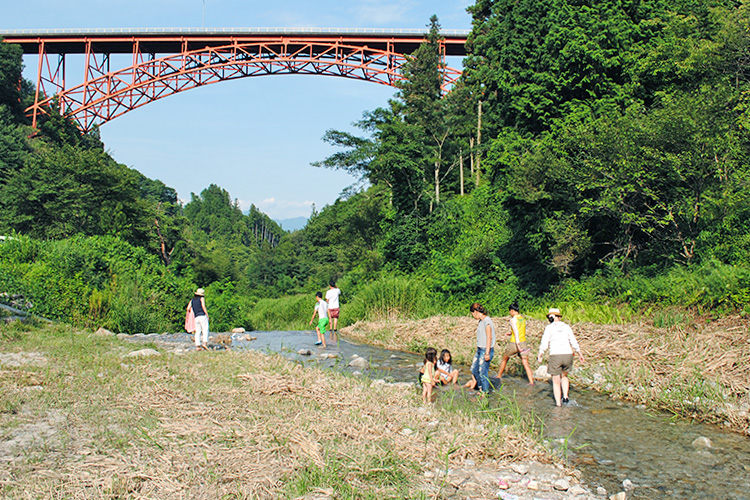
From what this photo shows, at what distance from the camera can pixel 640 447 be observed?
6.39 metres

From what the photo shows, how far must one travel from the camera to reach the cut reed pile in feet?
14.4

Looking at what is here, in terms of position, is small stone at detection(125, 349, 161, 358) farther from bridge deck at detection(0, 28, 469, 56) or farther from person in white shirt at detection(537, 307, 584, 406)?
bridge deck at detection(0, 28, 469, 56)

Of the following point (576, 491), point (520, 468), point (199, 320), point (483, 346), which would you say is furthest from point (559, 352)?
point (199, 320)

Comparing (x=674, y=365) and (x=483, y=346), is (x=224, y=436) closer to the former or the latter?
(x=483, y=346)

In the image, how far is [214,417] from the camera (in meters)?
6.05

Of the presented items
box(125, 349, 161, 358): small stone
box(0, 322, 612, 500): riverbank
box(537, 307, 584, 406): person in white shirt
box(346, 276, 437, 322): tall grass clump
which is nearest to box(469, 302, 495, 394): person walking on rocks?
box(0, 322, 612, 500): riverbank

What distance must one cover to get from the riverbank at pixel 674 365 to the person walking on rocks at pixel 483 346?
6.57 feet

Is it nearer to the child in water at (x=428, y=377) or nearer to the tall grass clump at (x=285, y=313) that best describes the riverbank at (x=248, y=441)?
the child in water at (x=428, y=377)

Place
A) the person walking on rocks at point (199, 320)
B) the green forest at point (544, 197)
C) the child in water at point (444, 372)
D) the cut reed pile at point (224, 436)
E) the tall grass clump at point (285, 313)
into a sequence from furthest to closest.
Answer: the tall grass clump at point (285, 313) → the green forest at point (544, 197) → the person walking on rocks at point (199, 320) → the child in water at point (444, 372) → the cut reed pile at point (224, 436)

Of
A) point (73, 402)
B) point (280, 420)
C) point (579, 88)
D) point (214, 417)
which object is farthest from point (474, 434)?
point (579, 88)

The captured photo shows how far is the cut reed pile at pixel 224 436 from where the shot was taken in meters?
4.40

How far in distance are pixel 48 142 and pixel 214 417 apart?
41.5 m

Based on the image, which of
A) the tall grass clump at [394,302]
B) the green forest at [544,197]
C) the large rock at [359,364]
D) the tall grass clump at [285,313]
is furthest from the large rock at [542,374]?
the tall grass clump at [285,313]

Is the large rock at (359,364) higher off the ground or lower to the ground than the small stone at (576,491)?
higher
